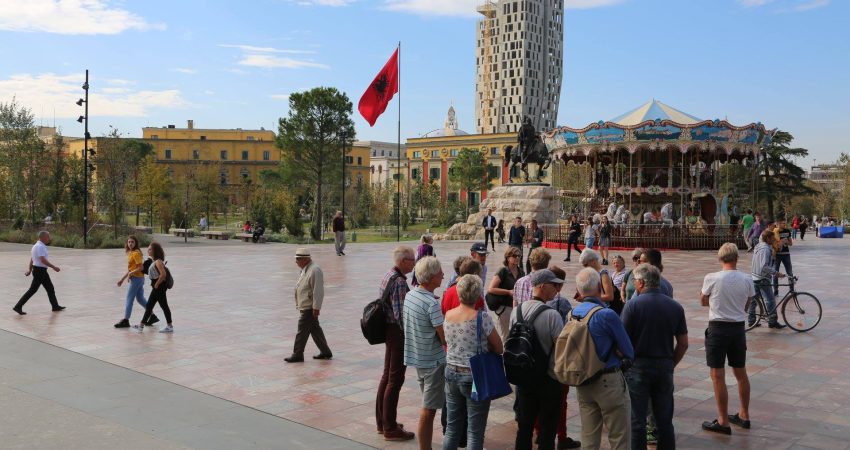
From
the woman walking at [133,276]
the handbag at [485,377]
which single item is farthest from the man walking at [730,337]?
the woman walking at [133,276]

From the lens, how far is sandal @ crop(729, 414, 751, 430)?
598cm

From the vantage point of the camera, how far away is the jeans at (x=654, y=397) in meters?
5.00

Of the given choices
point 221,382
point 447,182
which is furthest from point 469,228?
point 447,182

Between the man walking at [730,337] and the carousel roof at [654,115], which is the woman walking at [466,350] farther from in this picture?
the carousel roof at [654,115]

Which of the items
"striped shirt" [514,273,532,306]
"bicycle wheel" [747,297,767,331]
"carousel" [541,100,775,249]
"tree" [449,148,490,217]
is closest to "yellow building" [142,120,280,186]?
"tree" [449,148,490,217]

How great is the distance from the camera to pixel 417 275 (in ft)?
17.1

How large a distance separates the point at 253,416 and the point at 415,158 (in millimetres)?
91559

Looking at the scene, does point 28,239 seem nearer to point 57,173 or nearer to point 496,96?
point 57,173

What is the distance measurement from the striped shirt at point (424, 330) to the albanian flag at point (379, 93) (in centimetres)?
2430

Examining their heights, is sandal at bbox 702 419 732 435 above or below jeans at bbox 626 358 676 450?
below

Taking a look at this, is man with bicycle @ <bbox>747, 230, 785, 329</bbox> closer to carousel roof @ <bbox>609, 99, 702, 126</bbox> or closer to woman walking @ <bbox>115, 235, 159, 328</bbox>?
woman walking @ <bbox>115, 235, 159, 328</bbox>

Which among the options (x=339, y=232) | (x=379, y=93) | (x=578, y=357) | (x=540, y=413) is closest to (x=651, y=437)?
(x=540, y=413)

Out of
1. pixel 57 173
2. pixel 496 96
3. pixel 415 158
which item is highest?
pixel 496 96

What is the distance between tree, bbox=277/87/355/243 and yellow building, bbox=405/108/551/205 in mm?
36883
